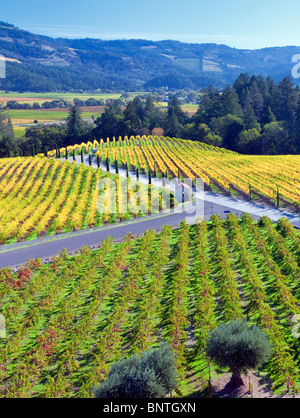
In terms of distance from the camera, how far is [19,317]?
1728cm

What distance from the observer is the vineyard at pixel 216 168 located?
1464 inches

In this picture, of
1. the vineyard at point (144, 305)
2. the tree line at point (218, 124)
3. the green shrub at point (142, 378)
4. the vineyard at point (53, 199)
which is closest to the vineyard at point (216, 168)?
the vineyard at point (53, 199)

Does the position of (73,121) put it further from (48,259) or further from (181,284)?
(181,284)

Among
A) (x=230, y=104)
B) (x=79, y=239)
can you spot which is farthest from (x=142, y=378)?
(x=230, y=104)

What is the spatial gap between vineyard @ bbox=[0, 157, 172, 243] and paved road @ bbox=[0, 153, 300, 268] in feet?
4.45

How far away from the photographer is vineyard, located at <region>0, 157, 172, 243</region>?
29.1m

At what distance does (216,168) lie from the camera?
48531 mm

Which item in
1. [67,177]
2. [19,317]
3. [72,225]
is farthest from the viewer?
[67,177]

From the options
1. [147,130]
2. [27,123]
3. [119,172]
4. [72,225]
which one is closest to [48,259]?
[72,225]

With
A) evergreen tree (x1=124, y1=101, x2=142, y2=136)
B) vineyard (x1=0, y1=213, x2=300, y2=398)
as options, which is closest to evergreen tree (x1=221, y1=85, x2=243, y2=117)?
evergreen tree (x1=124, y1=101, x2=142, y2=136)

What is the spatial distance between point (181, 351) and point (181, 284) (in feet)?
17.6

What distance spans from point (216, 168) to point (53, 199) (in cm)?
2180

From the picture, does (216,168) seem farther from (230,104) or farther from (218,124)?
(230,104)
